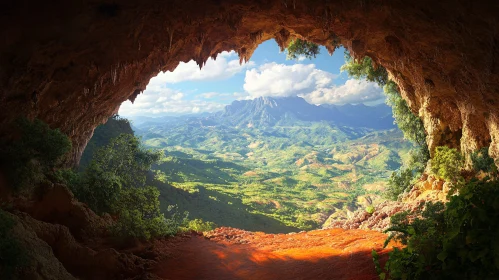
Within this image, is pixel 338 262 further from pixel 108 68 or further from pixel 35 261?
pixel 108 68

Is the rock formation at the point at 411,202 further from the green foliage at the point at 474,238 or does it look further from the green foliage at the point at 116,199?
the green foliage at the point at 474,238

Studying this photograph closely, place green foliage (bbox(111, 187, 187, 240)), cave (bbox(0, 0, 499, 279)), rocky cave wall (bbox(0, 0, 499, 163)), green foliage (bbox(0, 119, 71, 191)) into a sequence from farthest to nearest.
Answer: green foliage (bbox(111, 187, 187, 240))
rocky cave wall (bbox(0, 0, 499, 163))
cave (bbox(0, 0, 499, 279))
green foliage (bbox(0, 119, 71, 191))

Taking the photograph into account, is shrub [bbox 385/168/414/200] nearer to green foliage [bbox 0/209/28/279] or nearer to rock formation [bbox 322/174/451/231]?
rock formation [bbox 322/174/451/231]

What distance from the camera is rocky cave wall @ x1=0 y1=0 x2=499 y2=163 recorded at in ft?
33.1

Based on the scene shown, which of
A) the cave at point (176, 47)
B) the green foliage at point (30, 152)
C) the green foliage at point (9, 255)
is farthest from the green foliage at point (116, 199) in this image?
the green foliage at point (9, 255)

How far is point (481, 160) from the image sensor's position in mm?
14703

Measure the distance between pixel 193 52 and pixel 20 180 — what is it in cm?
996

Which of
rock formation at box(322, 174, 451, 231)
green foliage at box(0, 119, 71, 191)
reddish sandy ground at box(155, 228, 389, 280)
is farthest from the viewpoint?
rock formation at box(322, 174, 451, 231)

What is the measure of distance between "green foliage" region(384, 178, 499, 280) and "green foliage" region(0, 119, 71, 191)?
11.7 metres

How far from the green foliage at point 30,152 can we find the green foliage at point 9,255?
4174mm

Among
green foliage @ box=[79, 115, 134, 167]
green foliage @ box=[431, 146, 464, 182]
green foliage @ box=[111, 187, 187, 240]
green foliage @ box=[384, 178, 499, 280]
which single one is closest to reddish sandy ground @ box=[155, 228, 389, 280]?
green foliage @ box=[111, 187, 187, 240]

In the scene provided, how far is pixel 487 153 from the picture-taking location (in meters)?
14.6

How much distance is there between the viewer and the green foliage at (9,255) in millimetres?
5793

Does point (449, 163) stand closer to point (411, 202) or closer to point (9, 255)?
point (411, 202)
